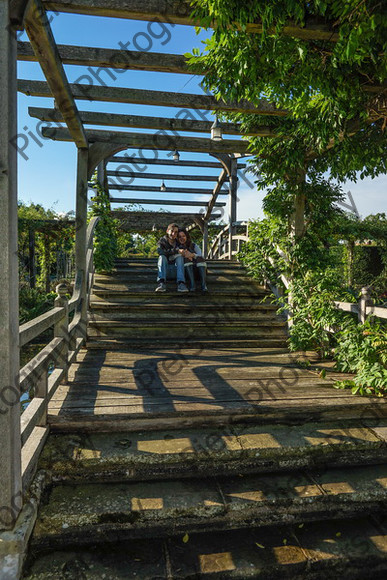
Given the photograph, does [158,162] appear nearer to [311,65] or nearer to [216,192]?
[216,192]

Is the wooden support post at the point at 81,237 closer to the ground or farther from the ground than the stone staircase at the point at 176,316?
farther from the ground

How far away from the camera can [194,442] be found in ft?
8.64

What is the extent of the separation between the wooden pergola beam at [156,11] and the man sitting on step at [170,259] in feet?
12.4

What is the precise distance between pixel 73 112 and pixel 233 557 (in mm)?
4537

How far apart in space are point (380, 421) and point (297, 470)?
3.26 ft

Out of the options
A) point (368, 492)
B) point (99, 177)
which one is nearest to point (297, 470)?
point (368, 492)

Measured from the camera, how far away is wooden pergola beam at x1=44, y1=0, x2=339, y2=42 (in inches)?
102

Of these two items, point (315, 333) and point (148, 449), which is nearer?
point (148, 449)

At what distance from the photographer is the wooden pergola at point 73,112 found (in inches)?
72.6

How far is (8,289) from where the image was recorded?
1864 millimetres

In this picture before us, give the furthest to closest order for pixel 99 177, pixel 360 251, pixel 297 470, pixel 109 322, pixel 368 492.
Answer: pixel 360 251, pixel 99 177, pixel 109 322, pixel 297 470, pixel 368 492

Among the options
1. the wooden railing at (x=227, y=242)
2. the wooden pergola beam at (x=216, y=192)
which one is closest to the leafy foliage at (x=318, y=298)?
the wooden railing at (x=227, y=242)

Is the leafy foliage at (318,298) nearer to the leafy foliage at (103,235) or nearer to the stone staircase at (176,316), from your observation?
the stone staircase at (176,316)

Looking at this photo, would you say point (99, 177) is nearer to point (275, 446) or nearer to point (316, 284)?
point (316, 284)
